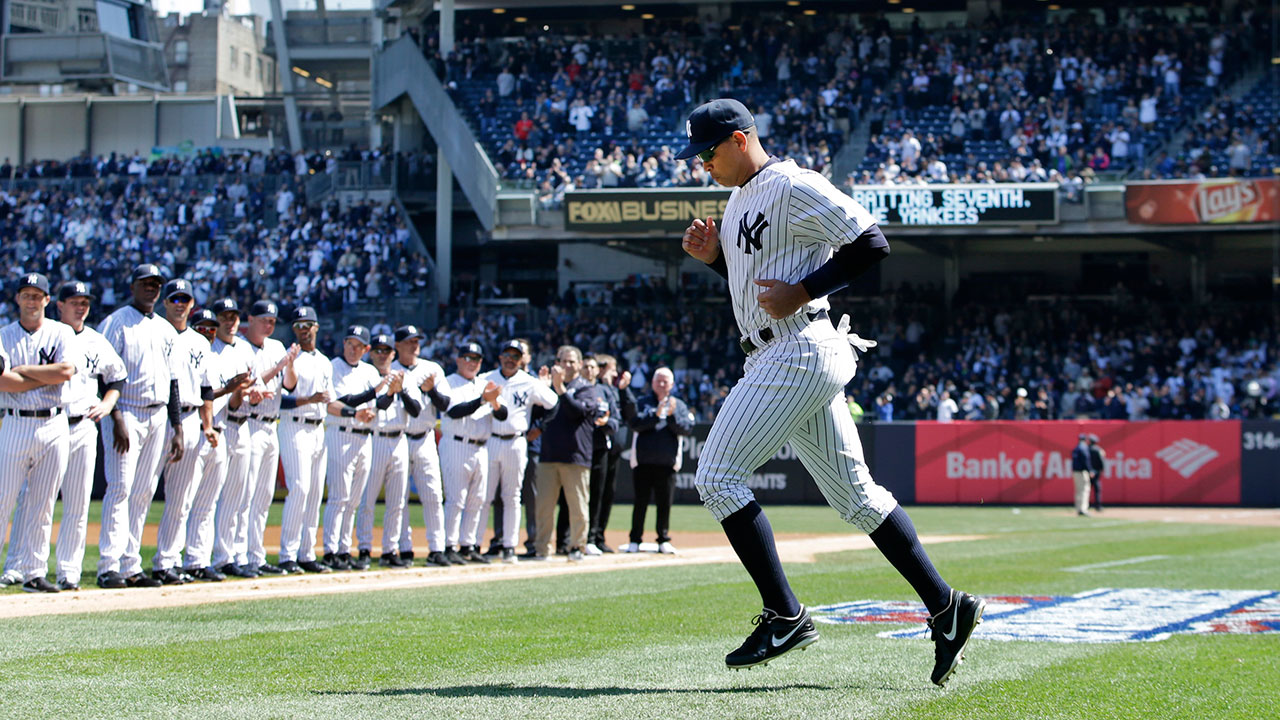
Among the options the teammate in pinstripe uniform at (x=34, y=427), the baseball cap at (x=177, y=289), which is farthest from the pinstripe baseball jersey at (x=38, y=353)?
the baseball cap at (x=177, y=289)

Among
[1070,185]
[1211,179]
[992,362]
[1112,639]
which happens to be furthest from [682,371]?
[1112,639]

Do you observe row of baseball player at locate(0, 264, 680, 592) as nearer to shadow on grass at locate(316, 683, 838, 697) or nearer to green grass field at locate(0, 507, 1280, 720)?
green grass field at locate(0, 507, 1280, 720)

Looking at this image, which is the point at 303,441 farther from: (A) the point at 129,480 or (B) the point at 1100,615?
(B) the point at 1100,615

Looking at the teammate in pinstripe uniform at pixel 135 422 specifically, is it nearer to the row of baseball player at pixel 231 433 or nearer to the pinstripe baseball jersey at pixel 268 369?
the row of baseball player at pixel 231 433

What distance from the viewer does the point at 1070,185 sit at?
2945 cm

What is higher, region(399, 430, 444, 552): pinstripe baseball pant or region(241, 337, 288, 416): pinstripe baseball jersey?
region(241, 337, 288, 416): pinstripe baseball jersey

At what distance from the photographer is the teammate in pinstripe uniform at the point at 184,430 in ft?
30.5

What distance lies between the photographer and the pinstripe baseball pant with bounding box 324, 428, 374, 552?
11180mm

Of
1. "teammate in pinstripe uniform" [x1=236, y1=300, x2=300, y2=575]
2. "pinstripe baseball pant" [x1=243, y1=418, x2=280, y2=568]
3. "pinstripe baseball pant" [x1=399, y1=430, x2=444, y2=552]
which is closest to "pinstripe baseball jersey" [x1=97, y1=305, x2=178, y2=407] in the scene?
"teammate in pinstripe uniform" [x1=236, y1=300, x2=300, y2=575]

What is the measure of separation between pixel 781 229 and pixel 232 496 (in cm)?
668

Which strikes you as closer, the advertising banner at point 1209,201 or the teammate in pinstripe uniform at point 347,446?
the teammate in pinstripe uniform at point 347,446

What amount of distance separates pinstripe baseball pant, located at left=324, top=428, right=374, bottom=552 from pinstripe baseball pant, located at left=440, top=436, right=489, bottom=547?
85cm

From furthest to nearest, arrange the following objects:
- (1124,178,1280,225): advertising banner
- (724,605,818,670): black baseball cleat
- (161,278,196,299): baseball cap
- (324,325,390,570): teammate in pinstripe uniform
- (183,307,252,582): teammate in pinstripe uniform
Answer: (1124,178,1280,225): advertising banner
(324,325,390,570): teammate in pinstripe uniform
(183,307,252,582): teammate in pinstripe uniform
(161,278,196,299): baseball cap
(724,605,818,670): black baseball cleat

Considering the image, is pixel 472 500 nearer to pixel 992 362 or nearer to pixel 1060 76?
pixel 992 362
